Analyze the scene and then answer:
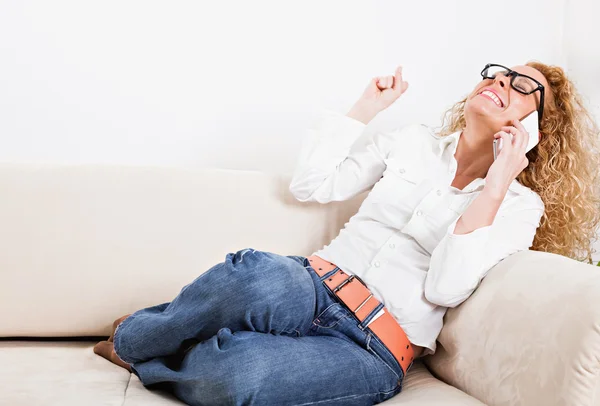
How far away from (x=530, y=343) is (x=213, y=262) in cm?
88

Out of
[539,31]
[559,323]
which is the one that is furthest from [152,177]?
[539,31]

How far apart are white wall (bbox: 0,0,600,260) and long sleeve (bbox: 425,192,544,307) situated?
32.9 inches

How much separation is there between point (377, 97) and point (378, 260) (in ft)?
1.64

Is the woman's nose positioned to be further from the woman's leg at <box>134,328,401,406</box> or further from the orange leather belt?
the woman's leg at <box>134,328,401,406</box>

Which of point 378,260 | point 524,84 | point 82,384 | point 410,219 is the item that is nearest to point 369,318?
point 378,260

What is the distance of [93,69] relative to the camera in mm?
2059

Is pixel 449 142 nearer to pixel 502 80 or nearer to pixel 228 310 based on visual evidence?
pixel 502 80

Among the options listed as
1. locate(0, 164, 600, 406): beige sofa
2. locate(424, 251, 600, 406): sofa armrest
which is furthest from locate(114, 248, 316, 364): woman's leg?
locate(424, 251, 600, 406): sofa armrest

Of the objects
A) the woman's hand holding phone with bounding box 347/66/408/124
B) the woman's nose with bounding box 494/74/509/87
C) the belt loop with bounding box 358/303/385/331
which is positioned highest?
the woman's nose with bounding box 494/74/509/87

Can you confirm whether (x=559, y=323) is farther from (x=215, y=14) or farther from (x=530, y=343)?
(x=215, y=14)

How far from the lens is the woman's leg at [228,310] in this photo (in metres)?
1.30

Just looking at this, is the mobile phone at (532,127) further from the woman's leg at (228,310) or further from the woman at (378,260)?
the woman's leg at (228,310)

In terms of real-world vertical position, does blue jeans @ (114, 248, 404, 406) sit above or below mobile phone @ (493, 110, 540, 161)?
below

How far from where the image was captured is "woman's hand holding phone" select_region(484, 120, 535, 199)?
1.48 m
